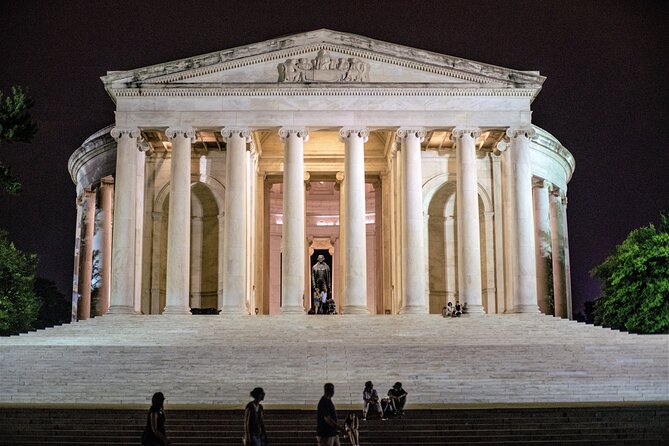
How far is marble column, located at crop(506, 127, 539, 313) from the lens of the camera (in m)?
60.7

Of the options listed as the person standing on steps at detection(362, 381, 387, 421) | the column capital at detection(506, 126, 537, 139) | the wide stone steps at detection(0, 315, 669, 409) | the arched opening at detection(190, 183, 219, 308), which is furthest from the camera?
the arched opening at detection(190, 183, 219, 308)

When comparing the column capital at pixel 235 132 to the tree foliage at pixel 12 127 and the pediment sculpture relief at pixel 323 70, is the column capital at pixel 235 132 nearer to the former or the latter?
the pediment sculpture relief at pixel 323 70

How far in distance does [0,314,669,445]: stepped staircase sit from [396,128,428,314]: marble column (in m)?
5.50

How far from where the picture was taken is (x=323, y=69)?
6262cm

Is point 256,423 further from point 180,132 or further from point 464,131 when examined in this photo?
point 464,131

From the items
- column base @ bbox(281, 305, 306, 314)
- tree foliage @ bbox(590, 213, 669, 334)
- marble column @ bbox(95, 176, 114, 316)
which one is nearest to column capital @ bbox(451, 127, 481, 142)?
tree foliage @ bbox(590, 213, 669, 334)

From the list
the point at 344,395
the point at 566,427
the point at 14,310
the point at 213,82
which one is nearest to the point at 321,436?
the point at 566,427

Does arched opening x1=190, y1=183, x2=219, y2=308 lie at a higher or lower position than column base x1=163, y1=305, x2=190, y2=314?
higher

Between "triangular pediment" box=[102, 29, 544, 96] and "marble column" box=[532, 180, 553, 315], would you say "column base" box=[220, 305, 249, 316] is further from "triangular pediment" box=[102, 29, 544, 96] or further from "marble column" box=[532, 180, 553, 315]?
"marble column" box=[532, 180, 553, 315]

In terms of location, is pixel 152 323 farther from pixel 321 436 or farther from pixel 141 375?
pixel 321 436

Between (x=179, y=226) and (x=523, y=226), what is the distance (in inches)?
911

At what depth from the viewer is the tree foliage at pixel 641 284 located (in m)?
65.1

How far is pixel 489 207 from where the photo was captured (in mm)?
71938

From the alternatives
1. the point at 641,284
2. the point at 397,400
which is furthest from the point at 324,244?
the point at 397,400
